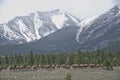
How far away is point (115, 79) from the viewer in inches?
3191

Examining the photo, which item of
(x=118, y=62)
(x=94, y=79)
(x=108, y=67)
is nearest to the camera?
(x=94, y=79)

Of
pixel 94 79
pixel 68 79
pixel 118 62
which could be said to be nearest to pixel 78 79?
pixel 94 79

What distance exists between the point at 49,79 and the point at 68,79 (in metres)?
12.1

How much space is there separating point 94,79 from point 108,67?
6246 cm

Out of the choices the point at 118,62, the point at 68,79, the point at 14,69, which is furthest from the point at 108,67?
the point at 68,79

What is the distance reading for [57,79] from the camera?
81.4 m

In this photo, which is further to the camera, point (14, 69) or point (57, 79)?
point (14, 69)

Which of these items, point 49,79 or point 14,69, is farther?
point 14,69

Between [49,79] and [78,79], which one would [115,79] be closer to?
[78,79]

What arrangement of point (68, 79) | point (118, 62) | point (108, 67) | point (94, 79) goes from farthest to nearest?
point (118, 62) → point (108, 67) → point (94, 79) → point (68, 79)

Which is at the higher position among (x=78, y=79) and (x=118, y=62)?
(x=118, y=62)

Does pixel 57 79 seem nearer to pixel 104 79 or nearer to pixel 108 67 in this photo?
pixel 104 79

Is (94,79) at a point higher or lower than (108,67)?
lower

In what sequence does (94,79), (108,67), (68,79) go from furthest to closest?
(108,67), (94,79), (68,79)
